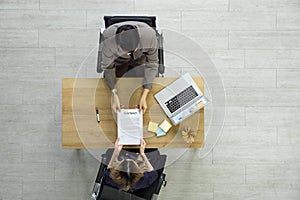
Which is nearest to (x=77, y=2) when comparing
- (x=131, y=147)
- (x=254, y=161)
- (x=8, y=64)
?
(x=8, y=64)

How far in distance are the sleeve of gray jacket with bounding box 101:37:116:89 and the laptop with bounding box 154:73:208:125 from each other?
0.98ft

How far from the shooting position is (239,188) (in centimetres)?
333

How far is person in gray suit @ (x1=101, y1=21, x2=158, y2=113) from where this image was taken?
2.65 metres

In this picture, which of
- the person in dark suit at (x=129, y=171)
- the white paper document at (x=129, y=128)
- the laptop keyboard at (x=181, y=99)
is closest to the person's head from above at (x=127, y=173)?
the person in dark suit at (x=129, y=171)

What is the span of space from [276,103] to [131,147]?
1.34m

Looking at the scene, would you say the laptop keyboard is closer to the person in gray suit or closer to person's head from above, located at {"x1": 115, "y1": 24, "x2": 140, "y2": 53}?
the person in gray suit

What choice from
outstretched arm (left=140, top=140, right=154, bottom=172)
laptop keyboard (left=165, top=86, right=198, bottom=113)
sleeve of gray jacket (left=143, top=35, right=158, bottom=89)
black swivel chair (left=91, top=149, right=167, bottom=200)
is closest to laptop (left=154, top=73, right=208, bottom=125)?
laptop keyboard (left=165, top=86, right=198, bottom=113)

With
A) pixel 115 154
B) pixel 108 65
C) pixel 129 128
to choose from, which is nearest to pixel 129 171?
pixel 115 154

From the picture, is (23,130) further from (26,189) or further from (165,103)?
(165,103)

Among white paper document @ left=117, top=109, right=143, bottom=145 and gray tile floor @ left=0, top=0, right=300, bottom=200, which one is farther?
gray tile floor @ left=0, top=0, right=300, bottom=200

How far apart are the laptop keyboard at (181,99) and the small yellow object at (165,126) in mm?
83

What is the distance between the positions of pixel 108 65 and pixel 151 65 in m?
0.28

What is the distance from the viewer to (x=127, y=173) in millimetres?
2615

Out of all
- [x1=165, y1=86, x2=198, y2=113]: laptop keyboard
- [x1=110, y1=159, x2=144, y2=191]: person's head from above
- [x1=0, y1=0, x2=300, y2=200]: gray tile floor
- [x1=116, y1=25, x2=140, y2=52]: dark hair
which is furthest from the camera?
[x1=0, y1=0, x2=300, y2=200]: gray tile floor
